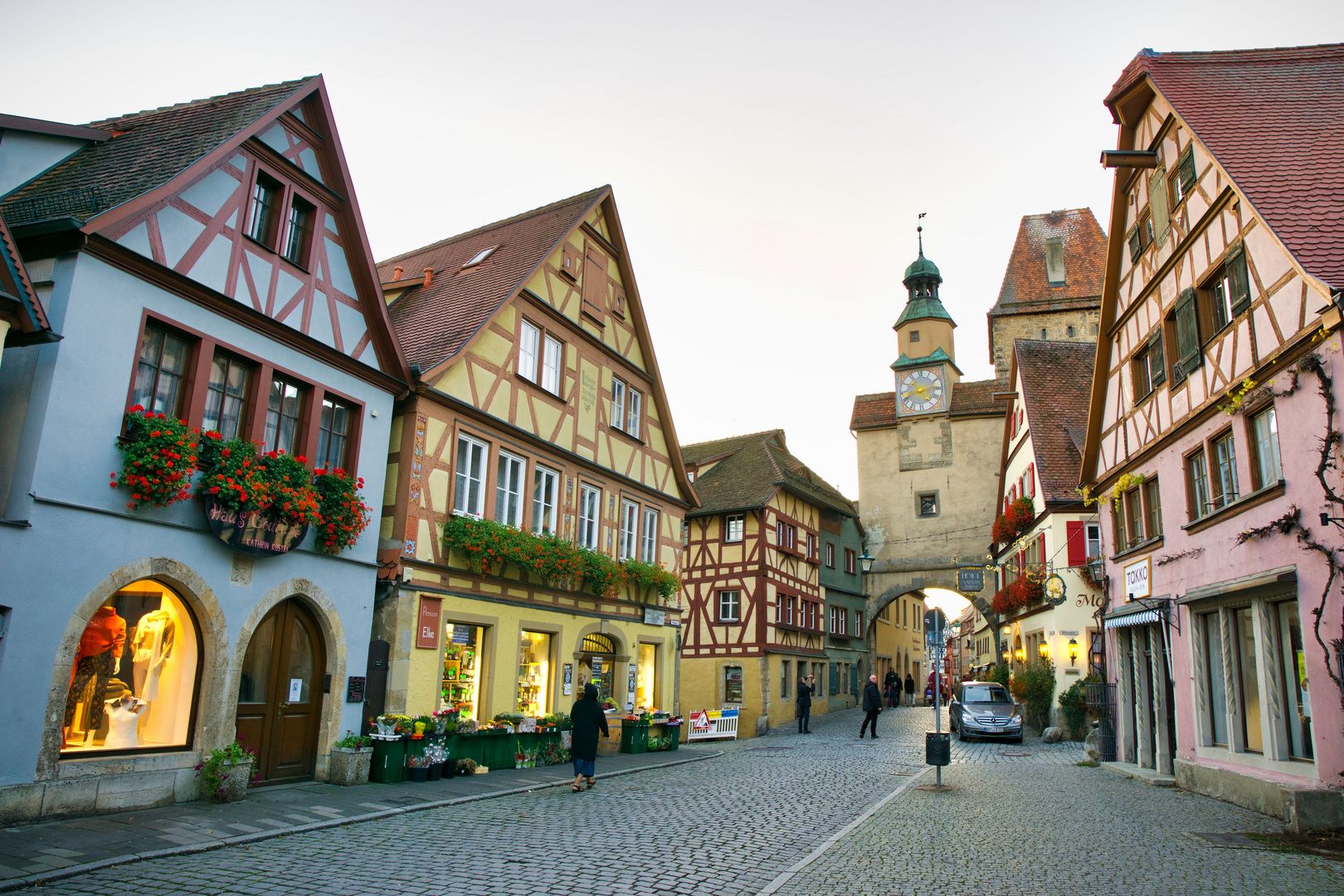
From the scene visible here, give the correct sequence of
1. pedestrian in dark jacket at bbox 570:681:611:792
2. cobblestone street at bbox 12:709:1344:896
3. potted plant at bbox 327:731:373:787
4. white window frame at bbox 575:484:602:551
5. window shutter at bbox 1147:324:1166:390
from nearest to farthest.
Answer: cobblestone street at bbox 12:709:1344:896, potted plant at bbox 327:731:373:787, pedestrian in dark jacket at bbox 570:681:611:792, window shutter at bbox 1147:324:1166:390, white window frame at bbox 575:484:602:551

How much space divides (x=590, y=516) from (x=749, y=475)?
53.5ft

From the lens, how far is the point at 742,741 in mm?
25641

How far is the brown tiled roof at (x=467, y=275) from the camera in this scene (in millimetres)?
15812

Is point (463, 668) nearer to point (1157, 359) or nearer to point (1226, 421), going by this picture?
point (1226, 421)

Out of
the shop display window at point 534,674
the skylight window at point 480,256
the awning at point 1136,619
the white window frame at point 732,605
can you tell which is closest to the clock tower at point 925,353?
the white window frame at point 732,605

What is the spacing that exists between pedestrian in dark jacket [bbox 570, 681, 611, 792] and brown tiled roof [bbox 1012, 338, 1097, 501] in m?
16.4

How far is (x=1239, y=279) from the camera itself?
1273 centimetres

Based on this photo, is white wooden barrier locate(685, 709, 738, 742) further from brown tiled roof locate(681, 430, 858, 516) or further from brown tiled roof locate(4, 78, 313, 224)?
brown tiled roof locate(4, 78, 313, 224)

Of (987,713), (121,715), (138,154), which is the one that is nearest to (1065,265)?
(987,713)

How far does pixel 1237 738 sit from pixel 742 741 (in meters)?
14.6

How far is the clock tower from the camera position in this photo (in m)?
41.8

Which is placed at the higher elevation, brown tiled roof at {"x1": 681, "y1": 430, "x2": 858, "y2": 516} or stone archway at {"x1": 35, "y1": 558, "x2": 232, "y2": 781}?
brown tiled roof at {"x1": 681, "y1": 430, "x2": 858, "y2": 516}

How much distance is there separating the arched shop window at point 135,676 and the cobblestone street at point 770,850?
Answer: 7.87 ft

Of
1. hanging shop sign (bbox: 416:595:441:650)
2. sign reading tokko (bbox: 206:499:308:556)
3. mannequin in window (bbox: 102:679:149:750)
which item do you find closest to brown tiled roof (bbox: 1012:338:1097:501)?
hanging shop sign (bbox: 416:595:441:650)
